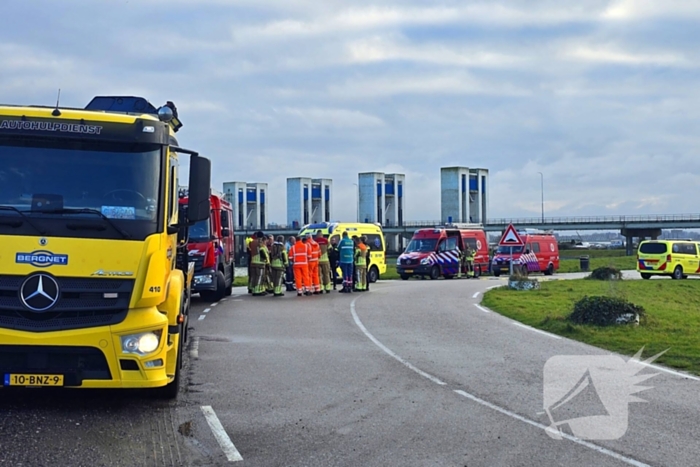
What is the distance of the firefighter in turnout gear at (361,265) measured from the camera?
88.8 feet

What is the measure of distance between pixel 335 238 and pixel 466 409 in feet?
74.6

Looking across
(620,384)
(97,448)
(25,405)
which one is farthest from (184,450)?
(620,384)

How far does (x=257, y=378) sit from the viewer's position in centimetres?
1037

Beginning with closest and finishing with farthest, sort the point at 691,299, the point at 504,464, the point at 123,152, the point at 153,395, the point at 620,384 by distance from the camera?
the point at 504,464, the point at 123,152, the point at 153,395, the point at 620,384, the point at 691,299

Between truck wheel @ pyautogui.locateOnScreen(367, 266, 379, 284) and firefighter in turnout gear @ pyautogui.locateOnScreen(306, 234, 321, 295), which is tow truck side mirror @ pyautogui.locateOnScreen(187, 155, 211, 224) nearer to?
firefighter in turnout gear @ pyautogui.locateOnScreen(306, 234, 321, 295)

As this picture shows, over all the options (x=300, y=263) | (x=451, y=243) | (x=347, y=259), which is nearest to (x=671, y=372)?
(x=300, y=263)

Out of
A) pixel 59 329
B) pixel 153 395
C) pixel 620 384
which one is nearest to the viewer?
pixel 59 329

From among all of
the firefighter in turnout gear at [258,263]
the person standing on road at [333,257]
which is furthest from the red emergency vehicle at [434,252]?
the firefighter in turnout gear at [258,263]

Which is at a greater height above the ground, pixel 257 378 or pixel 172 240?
pixel 172 240

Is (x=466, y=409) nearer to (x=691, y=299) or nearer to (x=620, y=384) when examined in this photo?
(x=620, y=384)

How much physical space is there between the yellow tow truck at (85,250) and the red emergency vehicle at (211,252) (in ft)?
38.2

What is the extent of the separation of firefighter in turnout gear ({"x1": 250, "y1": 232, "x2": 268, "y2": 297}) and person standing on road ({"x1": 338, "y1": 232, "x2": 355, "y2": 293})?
102 inches

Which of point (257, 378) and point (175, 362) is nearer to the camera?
point (175, 362)

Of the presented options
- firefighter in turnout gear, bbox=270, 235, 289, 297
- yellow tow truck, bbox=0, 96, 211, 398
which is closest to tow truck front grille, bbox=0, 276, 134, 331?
yellow tow truck, bbox=0, 96, 211, 398
